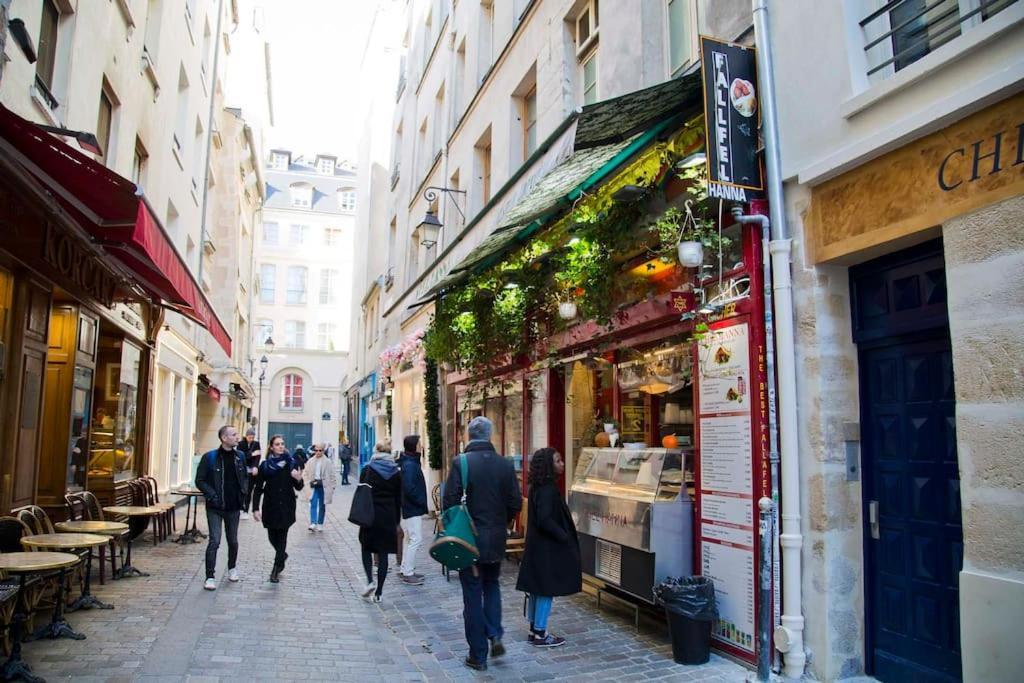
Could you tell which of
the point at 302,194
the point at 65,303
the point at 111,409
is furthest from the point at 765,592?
the point at 302,194

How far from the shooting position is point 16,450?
706 cm

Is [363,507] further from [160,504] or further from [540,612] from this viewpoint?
[160,504]

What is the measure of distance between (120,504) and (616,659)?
840cm

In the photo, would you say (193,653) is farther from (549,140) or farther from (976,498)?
(549,140)

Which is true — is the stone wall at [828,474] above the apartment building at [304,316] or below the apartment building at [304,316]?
below

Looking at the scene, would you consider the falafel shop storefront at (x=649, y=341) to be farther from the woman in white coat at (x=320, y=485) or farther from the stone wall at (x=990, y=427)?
the woman in white coat at (x=320, y=485)

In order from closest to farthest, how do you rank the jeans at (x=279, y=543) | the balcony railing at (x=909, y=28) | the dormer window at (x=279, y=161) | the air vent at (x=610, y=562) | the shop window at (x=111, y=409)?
the balcony railing at (x=909, y=28) < the air vent at (x=610, y=562) < the jeans at (x=279, y=543) < the shop window at (x=111, y=409) < the dormer window at (x=279, y=161)

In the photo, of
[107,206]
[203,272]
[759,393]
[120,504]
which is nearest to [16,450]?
[107,206]

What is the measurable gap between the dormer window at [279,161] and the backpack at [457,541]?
56.5m

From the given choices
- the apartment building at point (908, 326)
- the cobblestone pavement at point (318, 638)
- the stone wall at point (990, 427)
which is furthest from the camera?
the cobblestone pavement at point (318, 638)

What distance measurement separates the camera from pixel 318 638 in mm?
6121

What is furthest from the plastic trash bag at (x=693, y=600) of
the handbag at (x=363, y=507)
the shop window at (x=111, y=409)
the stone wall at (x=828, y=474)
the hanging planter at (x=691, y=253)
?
the shop window at (x=111, y=409)

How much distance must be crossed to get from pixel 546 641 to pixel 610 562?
1.09 m

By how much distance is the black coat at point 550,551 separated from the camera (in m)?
5.92
